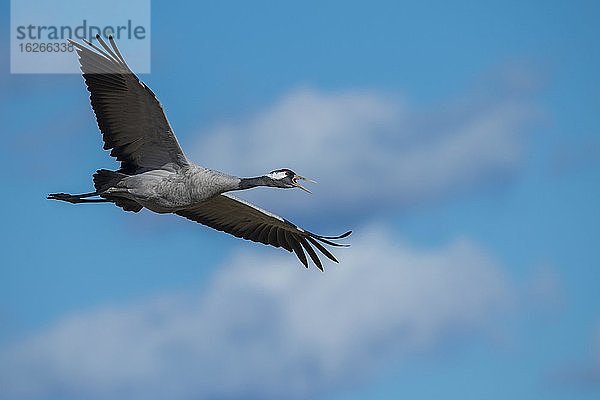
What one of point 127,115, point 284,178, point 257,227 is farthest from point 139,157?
point 257,227

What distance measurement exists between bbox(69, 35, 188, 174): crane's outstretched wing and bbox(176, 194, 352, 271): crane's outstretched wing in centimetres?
334

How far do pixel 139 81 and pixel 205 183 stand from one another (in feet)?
7.71

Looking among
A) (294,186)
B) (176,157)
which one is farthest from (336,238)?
(176,157)

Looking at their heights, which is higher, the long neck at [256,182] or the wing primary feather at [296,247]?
the wing primary feather at [296,247]

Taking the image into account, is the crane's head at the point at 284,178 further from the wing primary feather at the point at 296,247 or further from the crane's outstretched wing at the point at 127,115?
the wing primary feather at the point at 296,247

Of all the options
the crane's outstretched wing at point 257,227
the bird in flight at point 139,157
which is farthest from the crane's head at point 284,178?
the crane's outstretched wing at point 257,227

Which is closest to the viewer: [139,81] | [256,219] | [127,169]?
[139,81]

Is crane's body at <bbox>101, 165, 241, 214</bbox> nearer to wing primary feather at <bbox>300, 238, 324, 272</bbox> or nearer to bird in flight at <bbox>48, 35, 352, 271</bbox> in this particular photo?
bird in flight at <bbox>48, 35, 352, 271</bbox>

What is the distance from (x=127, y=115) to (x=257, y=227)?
566 cm

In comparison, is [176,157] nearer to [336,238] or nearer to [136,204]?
[136,204]

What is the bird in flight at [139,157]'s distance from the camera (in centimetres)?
2364

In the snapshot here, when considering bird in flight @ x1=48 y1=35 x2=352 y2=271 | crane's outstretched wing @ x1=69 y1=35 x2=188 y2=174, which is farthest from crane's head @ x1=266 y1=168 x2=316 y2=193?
crane's outstretched wing @ x1=69 y1=35 x2=188 y2=174

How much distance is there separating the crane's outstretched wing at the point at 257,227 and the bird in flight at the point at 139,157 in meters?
3.25

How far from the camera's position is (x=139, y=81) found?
76.3 ft
